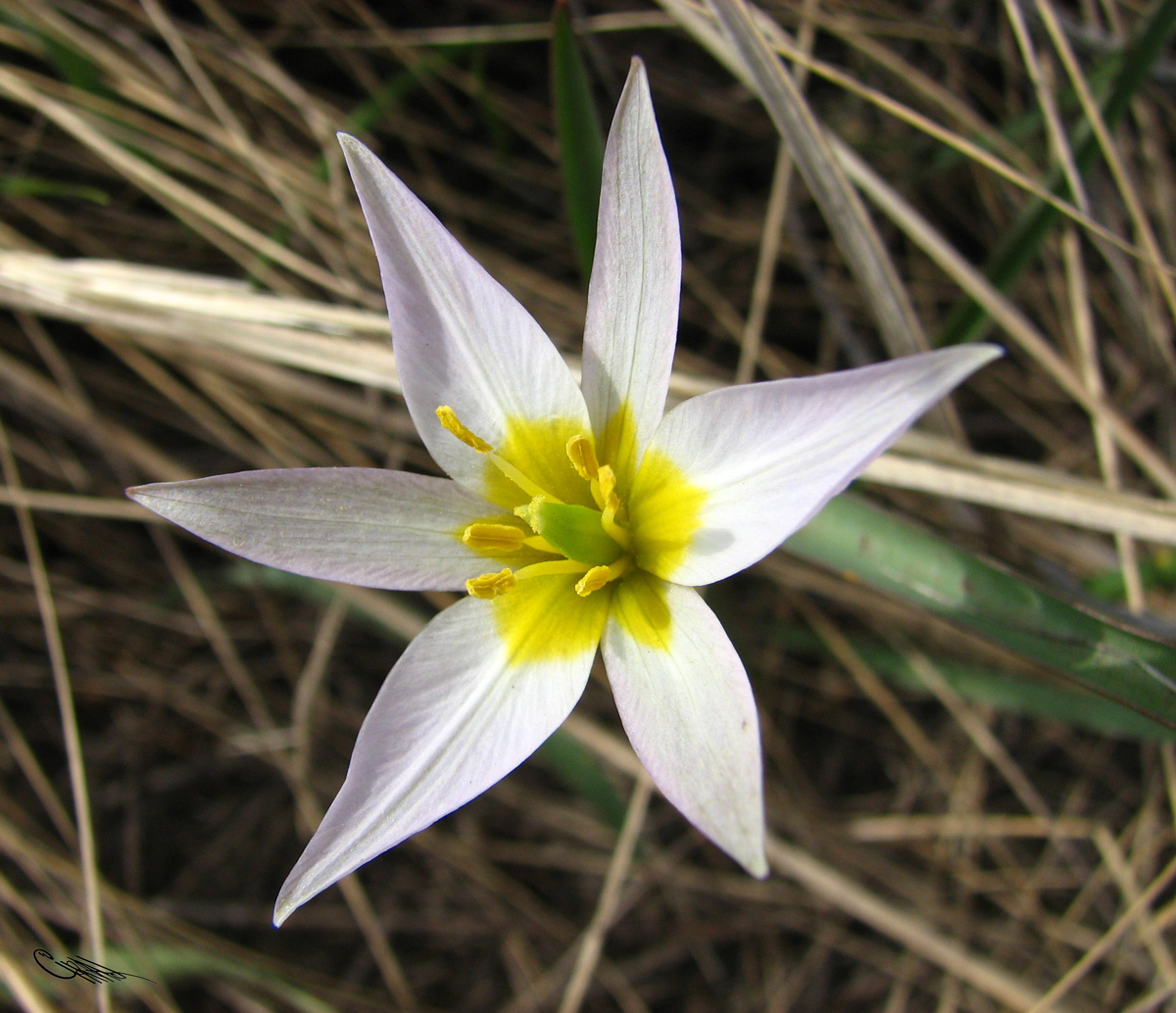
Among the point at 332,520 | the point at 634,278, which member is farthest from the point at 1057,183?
the point at 332,520

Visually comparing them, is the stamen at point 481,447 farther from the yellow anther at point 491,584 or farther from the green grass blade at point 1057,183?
the green grass blade at point 1057,183

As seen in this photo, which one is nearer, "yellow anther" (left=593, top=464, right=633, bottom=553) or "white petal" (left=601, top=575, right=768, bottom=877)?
"white petal" (left=601, top=575, right=768, bottom=877)

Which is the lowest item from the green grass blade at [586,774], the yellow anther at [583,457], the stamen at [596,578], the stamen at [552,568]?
the green grass blade at [586,774]

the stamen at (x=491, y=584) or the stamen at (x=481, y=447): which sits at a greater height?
the stamen at (x=481, y=447)

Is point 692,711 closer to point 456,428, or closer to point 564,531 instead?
point 564,531

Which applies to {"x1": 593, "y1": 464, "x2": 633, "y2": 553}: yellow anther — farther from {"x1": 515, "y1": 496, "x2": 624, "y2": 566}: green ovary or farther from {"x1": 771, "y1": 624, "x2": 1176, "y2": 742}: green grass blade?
{"x1": 771, "y1": 624, "x2": 1176, "y2": 742}: green grass blade

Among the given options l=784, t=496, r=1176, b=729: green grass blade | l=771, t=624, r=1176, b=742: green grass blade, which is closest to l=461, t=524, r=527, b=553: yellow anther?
l=784, t=496, r=1176, b=729: green grass blade

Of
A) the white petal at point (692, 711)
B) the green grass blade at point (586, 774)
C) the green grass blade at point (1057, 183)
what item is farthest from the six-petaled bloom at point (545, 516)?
the green grass blade at point (1057, 183)
